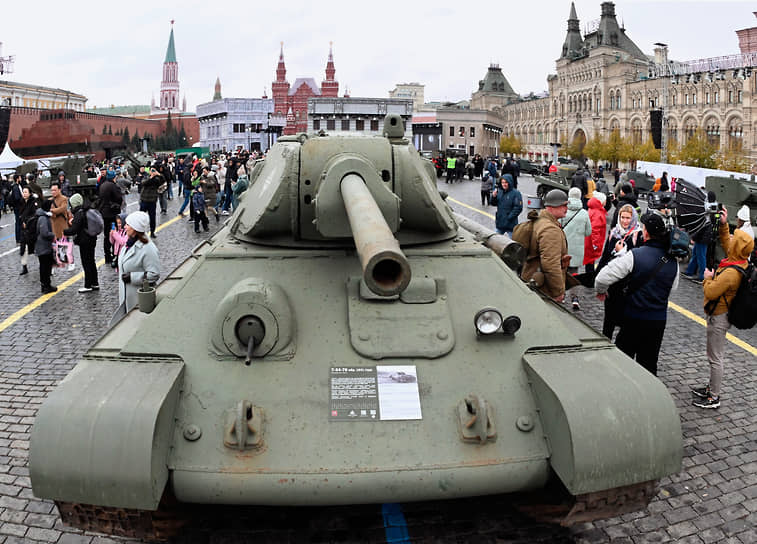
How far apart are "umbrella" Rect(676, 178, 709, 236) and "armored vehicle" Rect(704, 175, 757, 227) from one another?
171 inches

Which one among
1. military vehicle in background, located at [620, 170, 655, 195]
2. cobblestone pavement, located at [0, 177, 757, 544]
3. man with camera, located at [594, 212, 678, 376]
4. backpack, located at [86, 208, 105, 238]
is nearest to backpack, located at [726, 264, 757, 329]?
man with camera, located at [594, 212, 678, 376]

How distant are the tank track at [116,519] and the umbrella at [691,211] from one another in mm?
8401

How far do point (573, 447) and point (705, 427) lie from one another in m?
3.61

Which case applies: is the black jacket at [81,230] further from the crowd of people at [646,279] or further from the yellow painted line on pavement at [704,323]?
the yellow painted line on pavement at [704,323]

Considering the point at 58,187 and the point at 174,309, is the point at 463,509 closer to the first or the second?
the point at 174,309

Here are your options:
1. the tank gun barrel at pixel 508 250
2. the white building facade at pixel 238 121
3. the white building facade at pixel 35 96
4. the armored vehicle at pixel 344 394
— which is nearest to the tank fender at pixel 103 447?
the armored vehicle at pixel 344 394

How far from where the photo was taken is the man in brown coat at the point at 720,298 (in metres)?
6.91

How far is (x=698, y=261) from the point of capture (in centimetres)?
1411

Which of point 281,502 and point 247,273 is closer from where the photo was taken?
point 281,502

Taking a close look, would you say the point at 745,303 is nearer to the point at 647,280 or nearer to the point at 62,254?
the point at 647,280

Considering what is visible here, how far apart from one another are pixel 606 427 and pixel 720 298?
3.73 m

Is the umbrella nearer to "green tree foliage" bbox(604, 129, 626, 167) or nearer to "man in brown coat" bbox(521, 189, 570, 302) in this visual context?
"man in brown coat" bbox(521, 189, 570, 302)

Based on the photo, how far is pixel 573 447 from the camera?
3.97 m

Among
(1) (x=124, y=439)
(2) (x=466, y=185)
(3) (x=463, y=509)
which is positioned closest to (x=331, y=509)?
(3) (x=463, y=509)
